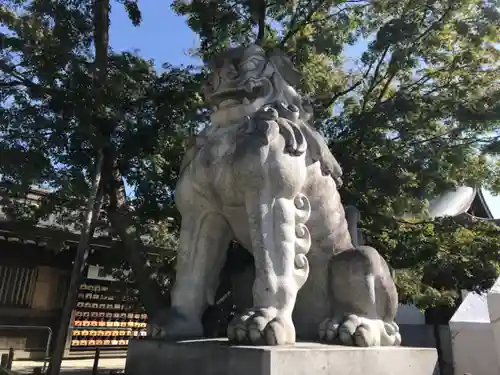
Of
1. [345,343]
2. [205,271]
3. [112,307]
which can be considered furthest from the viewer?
[112,307]

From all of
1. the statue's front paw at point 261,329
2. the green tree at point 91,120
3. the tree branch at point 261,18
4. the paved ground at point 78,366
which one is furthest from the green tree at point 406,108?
the paved ground at point 78,366

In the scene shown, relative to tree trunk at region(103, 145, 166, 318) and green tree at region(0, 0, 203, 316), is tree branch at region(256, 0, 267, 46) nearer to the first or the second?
green tree at region(0, 0, 203, 316)

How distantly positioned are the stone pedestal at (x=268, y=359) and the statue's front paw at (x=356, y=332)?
9 centimetres

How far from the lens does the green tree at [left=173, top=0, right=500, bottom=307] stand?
18.0 ft

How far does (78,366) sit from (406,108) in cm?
840

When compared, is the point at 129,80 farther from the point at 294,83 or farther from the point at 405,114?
the point at 405,114

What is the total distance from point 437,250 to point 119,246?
12.5ft

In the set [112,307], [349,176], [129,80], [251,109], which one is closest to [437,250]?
[349,176]

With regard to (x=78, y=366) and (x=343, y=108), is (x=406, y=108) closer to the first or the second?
(x=343, y=108)

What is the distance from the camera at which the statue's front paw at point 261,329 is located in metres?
2.34

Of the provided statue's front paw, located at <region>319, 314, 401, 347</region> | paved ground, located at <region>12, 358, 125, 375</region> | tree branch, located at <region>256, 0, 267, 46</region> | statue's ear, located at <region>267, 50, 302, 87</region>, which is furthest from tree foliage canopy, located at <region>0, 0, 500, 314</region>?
paved ground, located at <region>12, 358, 125, 375</region>

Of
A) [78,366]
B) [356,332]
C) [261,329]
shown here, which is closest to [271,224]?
[261,329]

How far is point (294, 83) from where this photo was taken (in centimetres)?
361

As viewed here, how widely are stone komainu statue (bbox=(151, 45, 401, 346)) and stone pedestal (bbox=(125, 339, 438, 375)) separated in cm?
13
